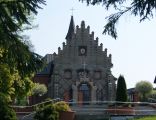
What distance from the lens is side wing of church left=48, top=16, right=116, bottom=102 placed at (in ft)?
200

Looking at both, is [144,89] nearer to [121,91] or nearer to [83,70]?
[83,70]

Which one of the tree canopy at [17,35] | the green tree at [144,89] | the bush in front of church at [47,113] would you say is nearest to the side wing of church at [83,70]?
the green tree at [144,89]

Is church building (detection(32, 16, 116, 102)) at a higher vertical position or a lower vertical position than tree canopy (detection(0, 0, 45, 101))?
higher

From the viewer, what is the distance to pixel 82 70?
62125 mm

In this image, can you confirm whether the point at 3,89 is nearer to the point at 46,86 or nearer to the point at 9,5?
the point at 9,5

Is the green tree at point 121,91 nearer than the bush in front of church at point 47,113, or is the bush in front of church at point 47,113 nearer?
the bush in front of church at point 47,113

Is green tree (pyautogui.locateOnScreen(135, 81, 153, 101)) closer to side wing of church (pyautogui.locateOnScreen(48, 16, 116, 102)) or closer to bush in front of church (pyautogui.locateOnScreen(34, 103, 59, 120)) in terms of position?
side wing of church (pyautogui.locateOnScreen(48, 16, 116, 102))

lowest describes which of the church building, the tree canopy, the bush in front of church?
the bush in front of church

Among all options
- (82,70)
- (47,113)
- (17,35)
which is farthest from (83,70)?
(17,35)

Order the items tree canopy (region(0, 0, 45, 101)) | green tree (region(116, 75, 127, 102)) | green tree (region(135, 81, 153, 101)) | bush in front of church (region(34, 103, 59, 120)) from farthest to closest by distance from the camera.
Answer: green tree (region(135, 81, 153, 101)) → green tree (region(116, 75, 127, 102)) → bush in front of church (region(34, 103, 59, 120)) → tree canopy (region(0, 0, 45, 101))

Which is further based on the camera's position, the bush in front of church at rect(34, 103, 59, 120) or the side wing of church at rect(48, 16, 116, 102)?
the side wing of church at rect(48, 16, 116, 102)

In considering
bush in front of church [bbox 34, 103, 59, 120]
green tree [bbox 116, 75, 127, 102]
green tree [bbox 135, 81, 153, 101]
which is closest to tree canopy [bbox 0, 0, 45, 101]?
→ bush in front of church [bbox 34, 103, 59, 120]

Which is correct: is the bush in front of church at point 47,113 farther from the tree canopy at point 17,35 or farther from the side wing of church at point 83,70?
the side wing of church at point 83,70

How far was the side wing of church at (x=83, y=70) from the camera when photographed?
2405 inches
